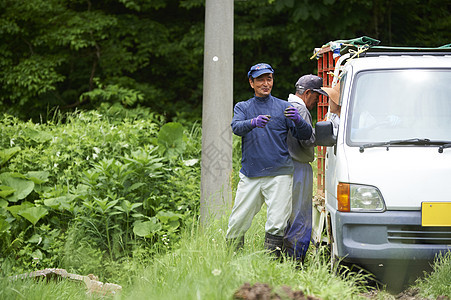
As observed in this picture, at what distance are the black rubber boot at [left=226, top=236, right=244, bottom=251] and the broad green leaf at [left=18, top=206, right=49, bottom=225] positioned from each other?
10.4 ft

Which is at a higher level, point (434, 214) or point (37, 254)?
point (434, 214)

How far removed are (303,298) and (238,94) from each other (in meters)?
12.7

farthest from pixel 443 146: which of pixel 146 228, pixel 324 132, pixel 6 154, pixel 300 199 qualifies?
pixel 6 154

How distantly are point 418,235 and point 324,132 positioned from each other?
1.07 m

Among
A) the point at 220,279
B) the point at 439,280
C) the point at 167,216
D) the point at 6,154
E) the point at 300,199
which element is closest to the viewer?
the point at 220,279

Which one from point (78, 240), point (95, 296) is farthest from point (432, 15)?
point (95, 296)

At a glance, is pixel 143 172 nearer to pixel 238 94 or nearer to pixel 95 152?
pixel 95 152

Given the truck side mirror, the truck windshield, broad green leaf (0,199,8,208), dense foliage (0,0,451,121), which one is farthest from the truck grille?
dense foliage (0,0,451,121)

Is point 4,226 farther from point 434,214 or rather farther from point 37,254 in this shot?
point 434,214

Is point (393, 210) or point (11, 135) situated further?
point (11, 135)

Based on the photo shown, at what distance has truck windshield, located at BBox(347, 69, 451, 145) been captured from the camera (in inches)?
187

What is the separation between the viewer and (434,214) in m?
4.30

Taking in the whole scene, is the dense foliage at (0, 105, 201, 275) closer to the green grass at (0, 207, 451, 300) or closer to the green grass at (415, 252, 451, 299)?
the green grass at (0, 207, 451, 300)

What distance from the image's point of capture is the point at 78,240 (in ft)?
24.1
